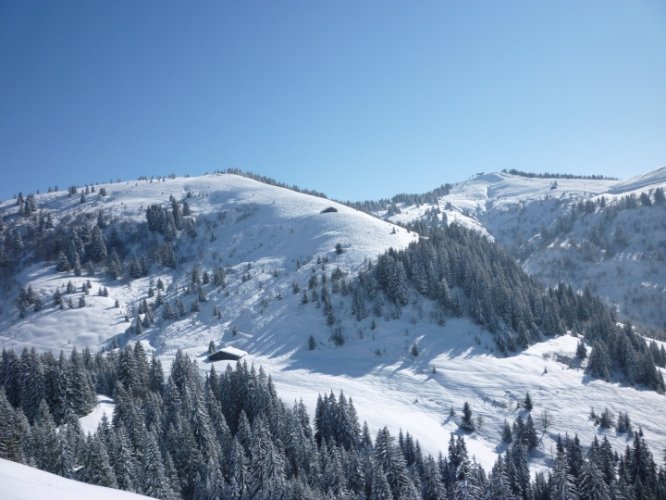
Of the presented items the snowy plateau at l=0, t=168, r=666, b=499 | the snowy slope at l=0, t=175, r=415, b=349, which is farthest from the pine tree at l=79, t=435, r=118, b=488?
the snowy slope at l=0, t=175, r=415, b=349

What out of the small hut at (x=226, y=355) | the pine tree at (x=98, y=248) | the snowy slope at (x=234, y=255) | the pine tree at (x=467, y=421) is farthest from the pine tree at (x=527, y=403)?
the pine tree at (x=98, y=248)

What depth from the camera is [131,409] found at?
59250 millimetres

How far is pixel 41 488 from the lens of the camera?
19.6m

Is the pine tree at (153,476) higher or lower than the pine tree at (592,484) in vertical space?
higher

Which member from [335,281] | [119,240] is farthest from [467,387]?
[119,240]

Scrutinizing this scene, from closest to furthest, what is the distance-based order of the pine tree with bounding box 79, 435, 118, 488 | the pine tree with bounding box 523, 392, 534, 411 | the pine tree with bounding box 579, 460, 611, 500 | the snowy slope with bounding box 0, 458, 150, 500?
the snowy slope with bounding box 0, 458, 150, 500 < the pine tree with bounding box 79, 435, 118, 488 < the pine tree with bounding box 579, 460, 611, 500 < the pine tree with bounding box 523, 392, 534, 411

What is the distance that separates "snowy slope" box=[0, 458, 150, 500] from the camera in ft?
A: 60.2

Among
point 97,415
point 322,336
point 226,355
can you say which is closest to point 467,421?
point 322,336

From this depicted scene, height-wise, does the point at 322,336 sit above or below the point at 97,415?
above

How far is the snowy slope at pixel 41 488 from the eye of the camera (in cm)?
1835

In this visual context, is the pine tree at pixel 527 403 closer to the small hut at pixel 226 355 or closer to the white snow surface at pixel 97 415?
the small hut at pixel 226 355

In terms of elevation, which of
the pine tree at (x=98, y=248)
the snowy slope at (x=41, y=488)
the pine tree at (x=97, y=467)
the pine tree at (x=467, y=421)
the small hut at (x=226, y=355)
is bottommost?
the pine tree at (x=467, y=421)

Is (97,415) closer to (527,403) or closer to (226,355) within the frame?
(226,355)

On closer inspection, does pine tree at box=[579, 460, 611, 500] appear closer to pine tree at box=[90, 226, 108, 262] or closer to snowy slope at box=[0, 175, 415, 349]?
snowy slope at box=[0, 175, 415, 349]
